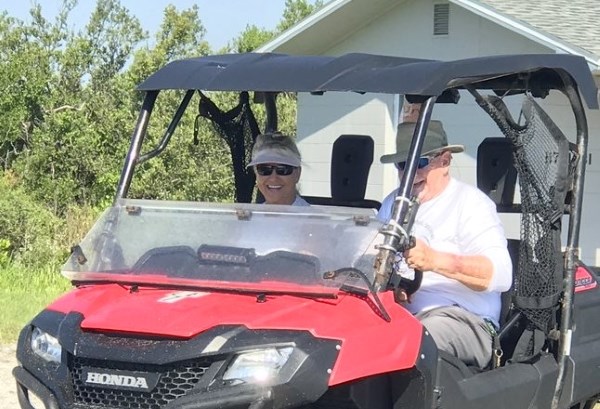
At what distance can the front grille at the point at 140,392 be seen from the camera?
3.21 m

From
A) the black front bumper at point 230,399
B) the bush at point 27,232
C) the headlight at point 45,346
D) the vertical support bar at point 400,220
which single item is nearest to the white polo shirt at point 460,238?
the vertical support bar at point 400,220

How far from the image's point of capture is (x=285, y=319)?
330 cm

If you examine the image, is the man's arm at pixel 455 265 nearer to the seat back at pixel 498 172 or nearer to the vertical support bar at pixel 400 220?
the vertical support bar at pixel 400 220

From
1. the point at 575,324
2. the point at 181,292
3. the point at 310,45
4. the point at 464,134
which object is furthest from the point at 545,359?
the point at 310,45

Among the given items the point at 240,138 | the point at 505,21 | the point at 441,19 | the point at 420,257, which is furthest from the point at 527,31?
the point at 420,257

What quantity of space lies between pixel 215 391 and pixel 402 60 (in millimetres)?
1550

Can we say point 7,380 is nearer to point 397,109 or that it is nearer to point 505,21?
point 505,21

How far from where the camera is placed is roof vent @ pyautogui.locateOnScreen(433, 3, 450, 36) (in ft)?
41.9

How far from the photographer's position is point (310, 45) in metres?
13.4

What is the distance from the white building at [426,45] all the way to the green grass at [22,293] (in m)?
3.66

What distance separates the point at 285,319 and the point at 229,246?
1.80 ft

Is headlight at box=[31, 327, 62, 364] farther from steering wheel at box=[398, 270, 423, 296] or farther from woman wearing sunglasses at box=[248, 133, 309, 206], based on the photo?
woman wearing sunglasses at box=[248, 133, 309, 206]

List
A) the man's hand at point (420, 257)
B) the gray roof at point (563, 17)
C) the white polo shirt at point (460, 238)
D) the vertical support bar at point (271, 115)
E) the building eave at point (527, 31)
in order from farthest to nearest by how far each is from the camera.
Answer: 1. the gray roof at point (563, 17)
2. the building eave at point (527, 31)
3. the vertical support bar at point (271, 115)
4. the white polo shirt at point (460, 238)
5. the man's hand at point (420, 257)

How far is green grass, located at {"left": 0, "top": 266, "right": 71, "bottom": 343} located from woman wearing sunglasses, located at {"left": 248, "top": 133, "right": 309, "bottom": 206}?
10.4 ft
